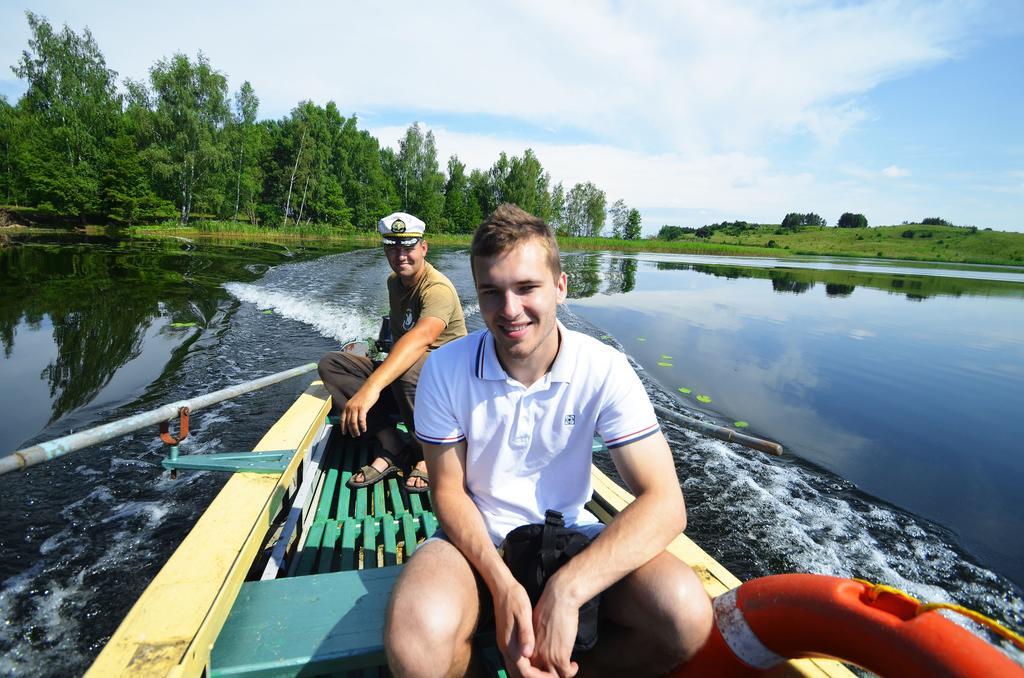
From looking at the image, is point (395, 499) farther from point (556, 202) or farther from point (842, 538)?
point (556, 202)

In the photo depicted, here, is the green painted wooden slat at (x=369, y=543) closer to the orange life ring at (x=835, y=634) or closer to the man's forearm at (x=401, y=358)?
the man's forearm at (x=401, y=358)

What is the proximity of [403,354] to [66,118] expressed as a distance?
48582 millimetres

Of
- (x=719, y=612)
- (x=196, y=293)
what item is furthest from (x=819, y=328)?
(x=196, y=293)

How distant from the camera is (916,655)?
4.12 ft

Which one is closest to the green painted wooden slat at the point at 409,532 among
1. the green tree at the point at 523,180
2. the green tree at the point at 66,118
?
the green tree at the point at 66,118

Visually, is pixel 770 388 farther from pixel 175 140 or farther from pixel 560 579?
pixel 175 140

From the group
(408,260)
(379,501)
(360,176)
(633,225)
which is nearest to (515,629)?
(379,501)

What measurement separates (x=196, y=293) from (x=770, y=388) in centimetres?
1412

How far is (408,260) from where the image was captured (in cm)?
372

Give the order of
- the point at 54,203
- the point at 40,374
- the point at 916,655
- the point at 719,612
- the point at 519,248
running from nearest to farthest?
the point at 916,655 → the point at 719,612 → the point at 519,248 → the point at 40,374 → the point at 54,203

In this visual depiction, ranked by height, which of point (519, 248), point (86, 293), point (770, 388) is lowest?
point (770, 388)

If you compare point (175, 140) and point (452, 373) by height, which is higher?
point (175, 140)

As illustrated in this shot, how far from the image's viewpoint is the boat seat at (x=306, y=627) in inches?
67.1

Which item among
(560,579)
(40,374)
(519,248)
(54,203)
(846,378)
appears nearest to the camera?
(560,579)
